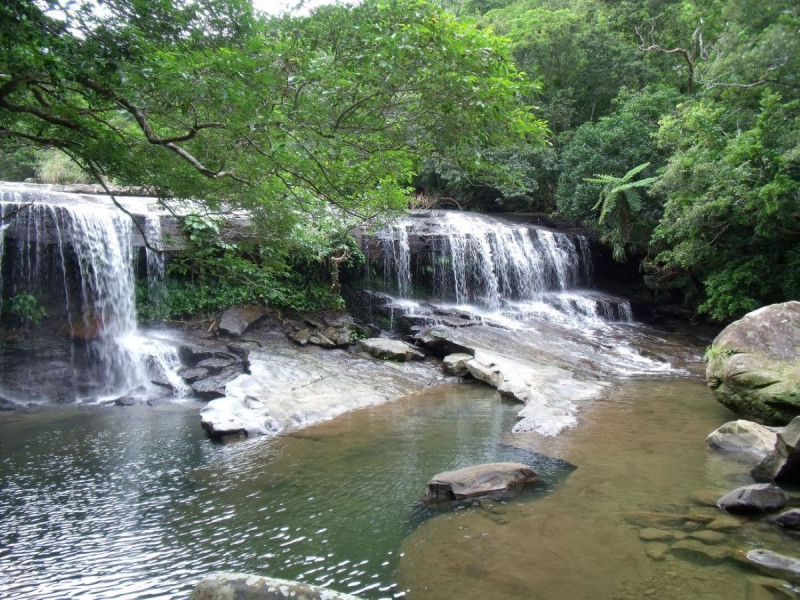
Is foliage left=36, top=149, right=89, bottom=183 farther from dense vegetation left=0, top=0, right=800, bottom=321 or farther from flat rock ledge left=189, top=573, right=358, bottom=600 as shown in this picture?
flat rock ledge left=189, top=573, right=358, bottom=600

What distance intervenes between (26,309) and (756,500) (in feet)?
45.5

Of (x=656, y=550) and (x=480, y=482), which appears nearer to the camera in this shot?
(x=656, y=550)

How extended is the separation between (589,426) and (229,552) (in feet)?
17.3

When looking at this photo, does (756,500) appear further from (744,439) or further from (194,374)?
(194,374)

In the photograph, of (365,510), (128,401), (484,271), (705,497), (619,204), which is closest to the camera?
(705,497)

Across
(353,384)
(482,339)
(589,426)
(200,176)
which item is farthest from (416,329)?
(200,176)

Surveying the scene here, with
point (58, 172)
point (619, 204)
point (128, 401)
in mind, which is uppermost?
point (58, 172)

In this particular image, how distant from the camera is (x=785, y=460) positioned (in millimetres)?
5148

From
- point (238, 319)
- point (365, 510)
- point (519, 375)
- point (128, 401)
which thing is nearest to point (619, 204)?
point (519, 375)

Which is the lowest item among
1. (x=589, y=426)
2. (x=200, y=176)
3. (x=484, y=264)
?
(x=589, y=426)

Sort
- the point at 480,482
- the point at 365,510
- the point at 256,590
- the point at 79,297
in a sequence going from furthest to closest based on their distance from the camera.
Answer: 1. the point at 79,297
2. the point at 480,482
3. the point at 365,510
4. the point at 256,590

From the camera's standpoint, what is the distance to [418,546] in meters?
4.34

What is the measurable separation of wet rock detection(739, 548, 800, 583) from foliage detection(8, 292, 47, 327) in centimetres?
1380

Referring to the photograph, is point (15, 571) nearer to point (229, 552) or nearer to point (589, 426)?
point (229, 552)
